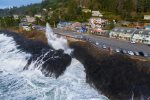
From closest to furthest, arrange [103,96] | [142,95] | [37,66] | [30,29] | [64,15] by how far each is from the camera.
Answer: [142,95], [103,96], [37,66], [30,29], [64,15]

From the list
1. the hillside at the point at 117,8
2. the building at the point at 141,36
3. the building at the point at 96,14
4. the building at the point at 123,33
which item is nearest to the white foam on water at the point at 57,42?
the building at the point at 123,33

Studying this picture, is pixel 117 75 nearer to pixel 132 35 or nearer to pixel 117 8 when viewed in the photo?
pixel 132 35

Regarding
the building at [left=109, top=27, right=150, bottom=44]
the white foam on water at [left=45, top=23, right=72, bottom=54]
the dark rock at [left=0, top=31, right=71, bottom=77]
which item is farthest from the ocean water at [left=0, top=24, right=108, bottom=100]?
the building at [left=109, top=27, right=150, bottom=44]

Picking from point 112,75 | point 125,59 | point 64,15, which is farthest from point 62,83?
point 64,15

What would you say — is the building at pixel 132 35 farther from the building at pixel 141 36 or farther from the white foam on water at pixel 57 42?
the white foam on water at pixel 57 42

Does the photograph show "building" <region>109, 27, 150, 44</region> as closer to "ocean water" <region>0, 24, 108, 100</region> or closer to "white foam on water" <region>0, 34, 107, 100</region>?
"ocean water" <region>0, 24, 108, 100</region>

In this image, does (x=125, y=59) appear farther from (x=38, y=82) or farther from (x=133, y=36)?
(x=133, y=36)

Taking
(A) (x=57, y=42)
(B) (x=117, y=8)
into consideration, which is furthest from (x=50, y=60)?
(B) (x=117, y=8)
